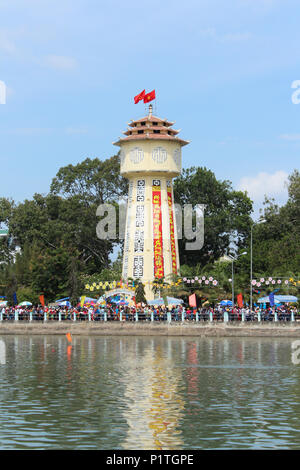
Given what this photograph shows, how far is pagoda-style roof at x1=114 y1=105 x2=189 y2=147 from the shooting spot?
218ft

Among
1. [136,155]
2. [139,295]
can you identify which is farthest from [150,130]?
[139,295]

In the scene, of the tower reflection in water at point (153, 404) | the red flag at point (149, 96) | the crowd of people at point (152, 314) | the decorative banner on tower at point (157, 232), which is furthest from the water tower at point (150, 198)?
the tower reflection in water at point (153, 404)

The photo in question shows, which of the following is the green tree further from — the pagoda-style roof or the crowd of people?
the crowd of people

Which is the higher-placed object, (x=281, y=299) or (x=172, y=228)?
(x=172, y=228)

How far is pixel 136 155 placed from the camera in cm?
6700

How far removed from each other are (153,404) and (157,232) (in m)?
45.1

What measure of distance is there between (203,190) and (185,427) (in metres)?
59.9

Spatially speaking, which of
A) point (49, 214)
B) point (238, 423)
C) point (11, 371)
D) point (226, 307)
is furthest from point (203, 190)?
point (238, 423)

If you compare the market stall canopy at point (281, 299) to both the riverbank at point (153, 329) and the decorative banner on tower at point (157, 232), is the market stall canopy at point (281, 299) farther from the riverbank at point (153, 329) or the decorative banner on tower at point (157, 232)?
the decorative banner on tower at point (157, 232)

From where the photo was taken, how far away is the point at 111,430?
18234 mm

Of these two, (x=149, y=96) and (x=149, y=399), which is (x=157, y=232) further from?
(x=149, y=399)

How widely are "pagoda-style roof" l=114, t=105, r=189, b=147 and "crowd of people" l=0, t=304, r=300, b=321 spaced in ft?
53.8

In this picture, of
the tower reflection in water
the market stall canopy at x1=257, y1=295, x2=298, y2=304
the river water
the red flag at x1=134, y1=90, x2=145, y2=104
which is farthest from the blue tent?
the tower reflection in water
